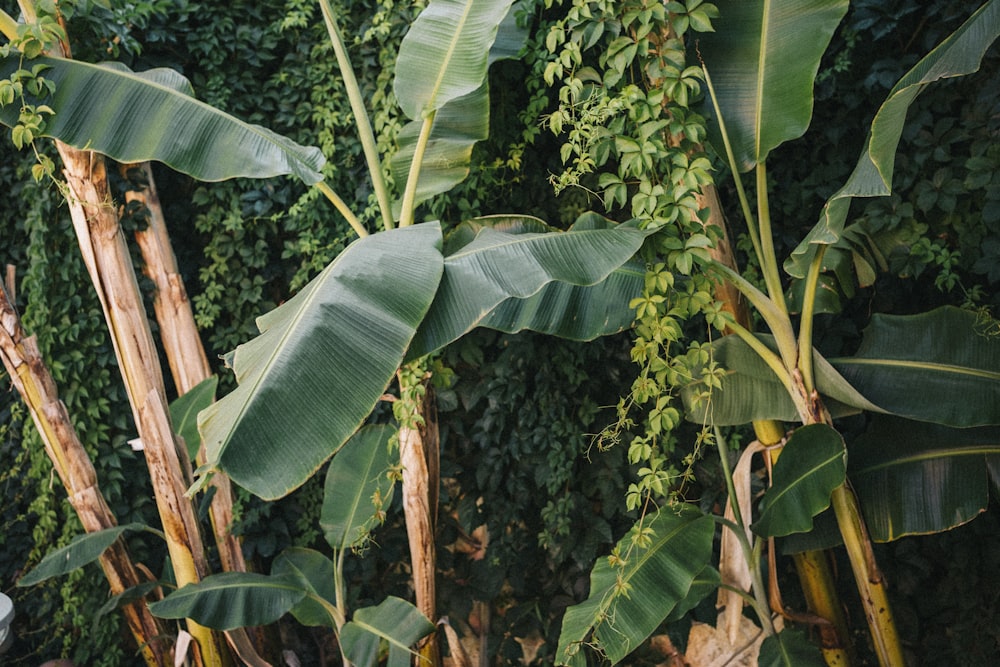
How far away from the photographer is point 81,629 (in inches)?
135

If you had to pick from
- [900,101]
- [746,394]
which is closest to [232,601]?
[746,394]

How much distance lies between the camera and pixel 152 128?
2.27 metres

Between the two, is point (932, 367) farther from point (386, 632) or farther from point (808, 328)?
point (386, 632)

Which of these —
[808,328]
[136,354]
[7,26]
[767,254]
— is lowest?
[136,354]

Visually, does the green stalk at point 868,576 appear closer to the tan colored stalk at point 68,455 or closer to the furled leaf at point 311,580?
the furled leaf at point 311,580

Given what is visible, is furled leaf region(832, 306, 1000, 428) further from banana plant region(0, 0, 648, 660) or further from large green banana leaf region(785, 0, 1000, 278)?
banana plant region(0, 0, 648, 660)

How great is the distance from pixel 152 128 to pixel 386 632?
5.48ft

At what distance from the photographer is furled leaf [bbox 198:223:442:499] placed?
1.41m

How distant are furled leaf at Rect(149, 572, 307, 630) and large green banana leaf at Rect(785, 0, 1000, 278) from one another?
1.90 metres

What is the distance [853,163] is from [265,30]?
2458 millimetres

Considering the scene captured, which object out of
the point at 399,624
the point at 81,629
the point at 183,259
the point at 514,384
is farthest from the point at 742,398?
the point at 81,629

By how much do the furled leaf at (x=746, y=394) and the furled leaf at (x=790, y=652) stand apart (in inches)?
22.5

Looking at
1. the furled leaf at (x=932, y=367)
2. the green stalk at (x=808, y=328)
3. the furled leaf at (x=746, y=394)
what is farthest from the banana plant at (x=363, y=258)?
the furled leaf at (x=932, y=367)

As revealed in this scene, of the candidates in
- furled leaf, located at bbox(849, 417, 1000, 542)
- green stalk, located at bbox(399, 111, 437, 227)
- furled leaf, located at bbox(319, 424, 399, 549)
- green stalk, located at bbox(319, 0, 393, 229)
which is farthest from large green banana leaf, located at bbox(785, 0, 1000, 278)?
furled leaf, located at bbox(319, 424, 399, 549)
